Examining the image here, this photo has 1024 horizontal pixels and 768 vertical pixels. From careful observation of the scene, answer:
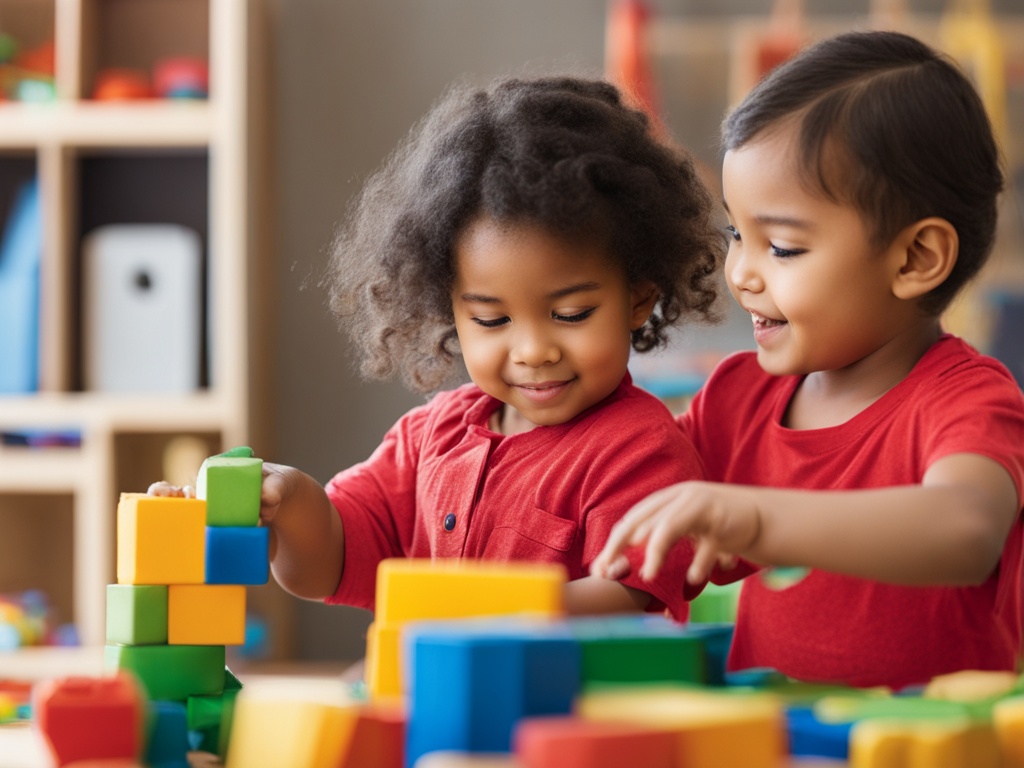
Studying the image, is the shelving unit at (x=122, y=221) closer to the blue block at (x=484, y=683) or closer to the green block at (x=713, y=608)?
the green block at (x=713, y=608)

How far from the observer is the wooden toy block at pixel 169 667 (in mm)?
671

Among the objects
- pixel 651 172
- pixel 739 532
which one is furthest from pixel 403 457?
pixel 739 532

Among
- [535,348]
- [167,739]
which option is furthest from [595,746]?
[535,348]

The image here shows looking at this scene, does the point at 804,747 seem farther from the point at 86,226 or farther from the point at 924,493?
the point at 86,226

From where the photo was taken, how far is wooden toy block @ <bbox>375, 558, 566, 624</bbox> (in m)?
0.55

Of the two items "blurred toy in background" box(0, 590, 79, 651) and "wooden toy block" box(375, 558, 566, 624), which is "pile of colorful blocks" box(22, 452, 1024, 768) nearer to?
"wooden toy block" box(375, 558, 566, 624)

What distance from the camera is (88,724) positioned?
0.51m

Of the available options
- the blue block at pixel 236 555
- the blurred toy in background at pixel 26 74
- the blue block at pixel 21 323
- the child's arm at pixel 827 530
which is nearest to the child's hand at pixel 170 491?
the blue block at pixel 236 555

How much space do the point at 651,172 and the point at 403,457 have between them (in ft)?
0.99

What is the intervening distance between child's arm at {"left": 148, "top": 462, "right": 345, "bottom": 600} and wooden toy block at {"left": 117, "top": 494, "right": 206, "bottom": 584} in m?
0.14

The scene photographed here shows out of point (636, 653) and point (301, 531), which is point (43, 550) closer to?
Result: point (301, 531)

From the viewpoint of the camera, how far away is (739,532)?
1.95ft

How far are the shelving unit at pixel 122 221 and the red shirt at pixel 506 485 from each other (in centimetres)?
135

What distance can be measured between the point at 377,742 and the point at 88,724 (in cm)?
12
